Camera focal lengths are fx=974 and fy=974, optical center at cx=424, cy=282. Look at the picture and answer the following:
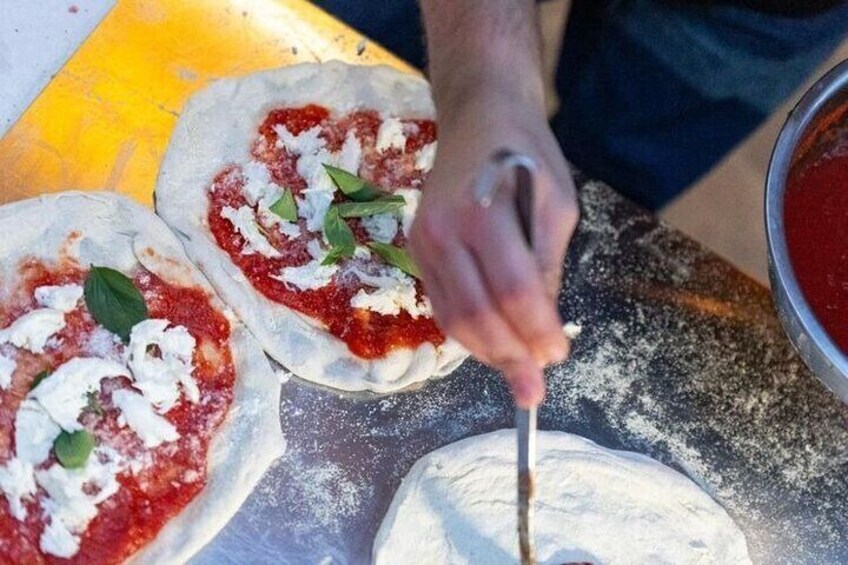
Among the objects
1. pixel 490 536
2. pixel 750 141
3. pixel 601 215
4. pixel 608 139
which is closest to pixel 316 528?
pixel 490 536

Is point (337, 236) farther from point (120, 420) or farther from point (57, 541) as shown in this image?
point (57, 541)

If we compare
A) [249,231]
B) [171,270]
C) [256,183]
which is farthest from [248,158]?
[171,270]

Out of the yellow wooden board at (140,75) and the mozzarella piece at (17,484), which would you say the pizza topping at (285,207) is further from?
the mozzarella piece at (17,484)

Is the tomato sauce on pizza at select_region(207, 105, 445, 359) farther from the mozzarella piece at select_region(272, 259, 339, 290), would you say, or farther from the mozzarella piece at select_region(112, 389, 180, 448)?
the mozzarella piece at select_region(112, 389, 180, 448)

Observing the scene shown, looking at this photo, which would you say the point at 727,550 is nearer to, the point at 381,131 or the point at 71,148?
the point at 381,131

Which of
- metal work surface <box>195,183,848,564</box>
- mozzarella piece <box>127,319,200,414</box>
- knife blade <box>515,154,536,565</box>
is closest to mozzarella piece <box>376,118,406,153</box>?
metal work surface <box>195,183,848,564</box>

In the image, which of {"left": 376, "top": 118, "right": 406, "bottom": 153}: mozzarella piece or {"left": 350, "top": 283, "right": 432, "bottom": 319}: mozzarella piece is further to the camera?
{"left": 376, "top": 118, "right": 406, "bottom": 153}: mozzarella piece

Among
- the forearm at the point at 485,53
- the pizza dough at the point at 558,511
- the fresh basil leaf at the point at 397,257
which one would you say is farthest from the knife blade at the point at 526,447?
the fresh basil leaf at the point at 397,257
